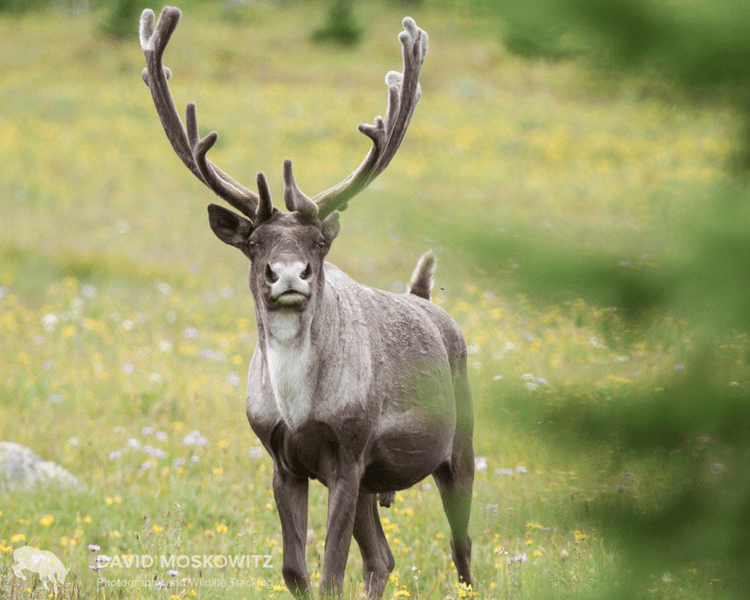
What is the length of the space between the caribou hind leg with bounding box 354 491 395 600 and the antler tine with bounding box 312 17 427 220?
1483 millimetres

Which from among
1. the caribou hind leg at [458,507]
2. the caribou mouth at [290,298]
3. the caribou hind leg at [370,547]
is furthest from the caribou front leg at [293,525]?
the caribou hind leg at [458,507]

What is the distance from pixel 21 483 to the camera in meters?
6.30

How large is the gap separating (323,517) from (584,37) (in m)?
5.47

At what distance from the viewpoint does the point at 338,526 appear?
385 cm

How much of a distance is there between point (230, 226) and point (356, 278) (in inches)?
356

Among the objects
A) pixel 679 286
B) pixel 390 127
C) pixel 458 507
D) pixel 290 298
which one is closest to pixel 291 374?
pixel 290 298

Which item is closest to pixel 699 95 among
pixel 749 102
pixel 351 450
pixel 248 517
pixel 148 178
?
pixel 749 102

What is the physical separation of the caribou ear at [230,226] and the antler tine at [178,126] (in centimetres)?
8

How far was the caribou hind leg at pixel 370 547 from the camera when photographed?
4.56 meters

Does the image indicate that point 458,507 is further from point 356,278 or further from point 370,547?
point 356,278

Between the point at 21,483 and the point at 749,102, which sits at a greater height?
the point at 749,102

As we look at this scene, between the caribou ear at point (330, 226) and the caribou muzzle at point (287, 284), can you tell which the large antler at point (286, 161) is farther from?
the caribou muzzle at point (287, 284)

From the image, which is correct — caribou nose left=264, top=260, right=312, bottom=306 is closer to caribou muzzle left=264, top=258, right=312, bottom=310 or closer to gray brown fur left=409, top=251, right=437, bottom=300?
Answer: caribou muzzle left=264, top=258, right=312, bottom=310

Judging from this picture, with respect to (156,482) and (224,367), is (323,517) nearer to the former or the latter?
(156,482)
